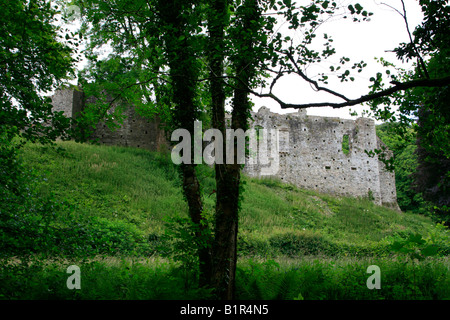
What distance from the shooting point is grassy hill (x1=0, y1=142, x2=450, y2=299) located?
4711 mm

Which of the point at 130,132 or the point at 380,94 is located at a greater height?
the point at 130,132

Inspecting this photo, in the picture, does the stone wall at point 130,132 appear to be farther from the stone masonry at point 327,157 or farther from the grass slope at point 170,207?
the stone masonry at point 327,157

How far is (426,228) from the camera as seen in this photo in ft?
72.5

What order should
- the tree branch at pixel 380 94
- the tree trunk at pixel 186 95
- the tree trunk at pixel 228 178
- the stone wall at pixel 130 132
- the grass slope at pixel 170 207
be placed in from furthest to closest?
the stone wall at pixel 130 132, the grass slope at pixel 170 207, the tree trunk at pixel 186 95, the tree trunk at pixel 228 178, the tree branch at pixel 380 94

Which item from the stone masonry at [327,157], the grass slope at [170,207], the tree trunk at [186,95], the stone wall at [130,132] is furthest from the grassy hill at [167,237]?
the stone masonry at [327,157]

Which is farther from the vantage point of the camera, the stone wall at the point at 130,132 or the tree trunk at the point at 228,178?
the stone wall at the point at 130,132

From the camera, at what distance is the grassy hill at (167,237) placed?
4711mm

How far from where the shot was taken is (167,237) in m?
4.77

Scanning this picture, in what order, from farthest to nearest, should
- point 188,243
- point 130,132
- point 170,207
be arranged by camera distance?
point 130,132
point 170,207
point 188,243

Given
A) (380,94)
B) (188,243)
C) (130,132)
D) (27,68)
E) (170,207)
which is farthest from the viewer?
(130,132)

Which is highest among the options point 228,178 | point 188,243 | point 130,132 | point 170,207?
point 130,132

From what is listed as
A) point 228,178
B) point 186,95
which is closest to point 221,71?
point 186,95

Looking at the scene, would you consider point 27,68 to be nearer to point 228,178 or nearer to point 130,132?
point 228,178
